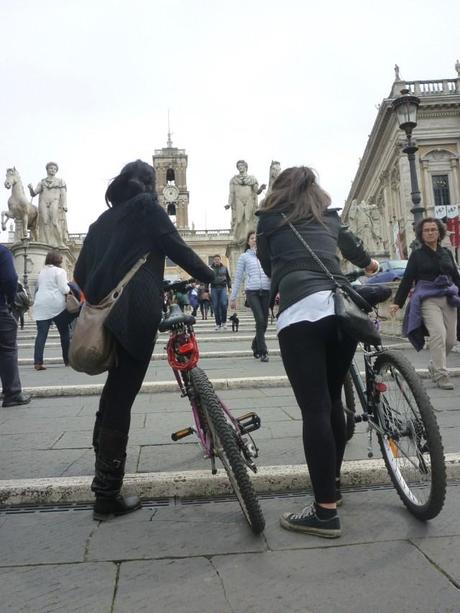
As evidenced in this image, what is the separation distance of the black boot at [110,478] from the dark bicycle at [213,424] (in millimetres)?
440

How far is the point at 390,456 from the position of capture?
2754 millimetres

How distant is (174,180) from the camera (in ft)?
265

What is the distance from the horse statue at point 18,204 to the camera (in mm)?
21578

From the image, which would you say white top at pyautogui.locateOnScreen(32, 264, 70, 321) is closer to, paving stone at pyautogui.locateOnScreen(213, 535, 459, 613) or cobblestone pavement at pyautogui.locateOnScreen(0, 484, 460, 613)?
cobblestone pavement at pyautogui.locateOnScreen(0, 484, 460, 613)

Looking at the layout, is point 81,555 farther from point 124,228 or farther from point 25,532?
point 124,228

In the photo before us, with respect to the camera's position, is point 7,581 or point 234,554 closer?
point 7,581

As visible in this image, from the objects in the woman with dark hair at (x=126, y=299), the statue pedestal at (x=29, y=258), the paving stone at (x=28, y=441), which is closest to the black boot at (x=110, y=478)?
the woman with dark hair at (x=126, y=299)


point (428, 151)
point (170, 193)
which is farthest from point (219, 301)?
point (170, 193)

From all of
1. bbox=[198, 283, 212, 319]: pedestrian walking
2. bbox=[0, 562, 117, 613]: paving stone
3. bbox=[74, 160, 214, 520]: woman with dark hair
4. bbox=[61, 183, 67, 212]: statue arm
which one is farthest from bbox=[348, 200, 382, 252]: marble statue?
bbox=[0, 562, 117, 613]: paving stone

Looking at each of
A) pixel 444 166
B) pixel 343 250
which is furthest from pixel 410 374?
pixel 444 166

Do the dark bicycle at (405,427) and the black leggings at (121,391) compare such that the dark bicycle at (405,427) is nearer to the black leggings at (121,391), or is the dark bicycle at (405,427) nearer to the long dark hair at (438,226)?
the black leggings at (121,391)

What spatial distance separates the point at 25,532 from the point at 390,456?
1892 mm

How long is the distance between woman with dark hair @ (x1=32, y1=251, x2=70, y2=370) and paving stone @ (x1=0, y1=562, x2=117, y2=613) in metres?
6.03

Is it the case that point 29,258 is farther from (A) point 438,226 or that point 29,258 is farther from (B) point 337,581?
(B) point 337,581
